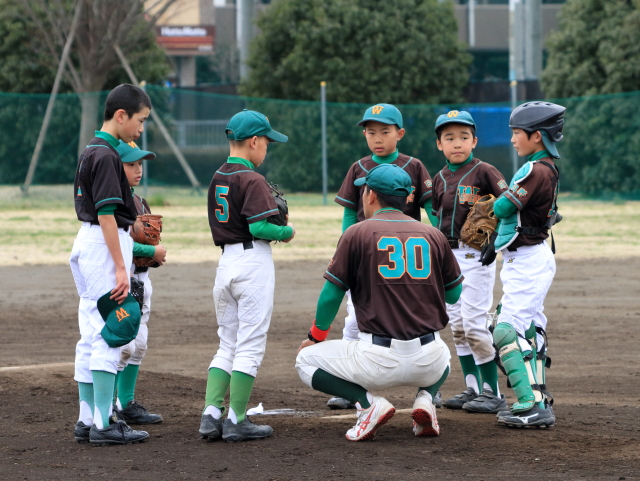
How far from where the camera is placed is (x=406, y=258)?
15.6 feet

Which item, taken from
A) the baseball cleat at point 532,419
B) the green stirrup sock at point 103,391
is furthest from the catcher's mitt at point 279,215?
the baseball cleat at point 532,419

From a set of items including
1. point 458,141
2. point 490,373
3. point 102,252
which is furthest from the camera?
point 458,141

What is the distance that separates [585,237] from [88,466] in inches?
545

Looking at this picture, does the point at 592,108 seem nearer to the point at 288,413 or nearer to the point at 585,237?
the point at 585,237

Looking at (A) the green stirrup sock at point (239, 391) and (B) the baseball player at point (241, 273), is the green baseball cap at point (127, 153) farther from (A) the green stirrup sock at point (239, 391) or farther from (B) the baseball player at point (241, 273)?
(A) the green stirrup sock at point (239, 391)

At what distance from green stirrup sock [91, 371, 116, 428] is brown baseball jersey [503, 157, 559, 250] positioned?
8.02 feet

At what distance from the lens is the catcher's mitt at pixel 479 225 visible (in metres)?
5.50

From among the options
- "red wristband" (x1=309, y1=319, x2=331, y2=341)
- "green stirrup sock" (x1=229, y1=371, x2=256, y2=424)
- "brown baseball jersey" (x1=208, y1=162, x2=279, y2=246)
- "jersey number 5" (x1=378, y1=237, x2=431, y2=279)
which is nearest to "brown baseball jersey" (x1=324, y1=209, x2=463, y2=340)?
"jersey number 5" (x1=378, y1=237, x2=431, y2=279)

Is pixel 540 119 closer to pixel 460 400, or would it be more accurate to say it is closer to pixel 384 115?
pixel 384 115

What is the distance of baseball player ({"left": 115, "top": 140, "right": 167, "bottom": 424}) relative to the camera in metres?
5.36

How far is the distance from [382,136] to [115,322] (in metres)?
2.35

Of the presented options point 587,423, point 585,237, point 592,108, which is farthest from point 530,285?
point 592,108

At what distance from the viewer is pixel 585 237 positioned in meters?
16.8

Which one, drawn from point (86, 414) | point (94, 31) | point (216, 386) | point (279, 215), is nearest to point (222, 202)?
point (279, 215)
